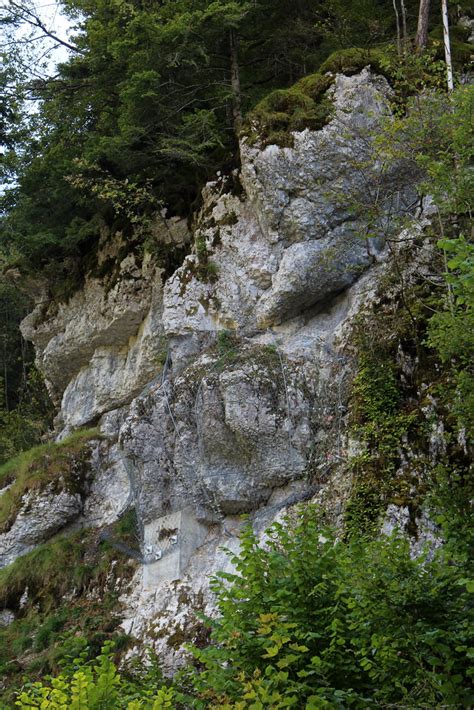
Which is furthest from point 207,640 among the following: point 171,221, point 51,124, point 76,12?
point 76,12

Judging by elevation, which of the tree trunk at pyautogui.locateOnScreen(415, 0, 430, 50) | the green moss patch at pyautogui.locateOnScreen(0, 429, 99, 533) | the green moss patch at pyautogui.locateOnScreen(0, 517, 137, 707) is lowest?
the green moss patch at pyautogui.locateOnScreen(0, 517, 137, 707)

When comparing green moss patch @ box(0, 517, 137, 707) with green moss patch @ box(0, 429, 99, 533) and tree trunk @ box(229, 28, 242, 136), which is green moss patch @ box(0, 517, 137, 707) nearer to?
green moss patch @ box(0, 429, 99, 533)

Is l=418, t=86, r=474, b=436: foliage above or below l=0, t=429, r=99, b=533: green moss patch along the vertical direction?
above

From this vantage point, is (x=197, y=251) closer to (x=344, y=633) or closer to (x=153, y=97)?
(x=153, y=97)

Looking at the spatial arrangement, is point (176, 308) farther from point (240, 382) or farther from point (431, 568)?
point (431, 568)

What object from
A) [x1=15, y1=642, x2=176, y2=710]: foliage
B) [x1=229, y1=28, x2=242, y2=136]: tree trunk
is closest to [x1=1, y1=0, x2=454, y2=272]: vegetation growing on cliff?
[x1=229, y1=28, x2=242, y2=136]: tree trunk

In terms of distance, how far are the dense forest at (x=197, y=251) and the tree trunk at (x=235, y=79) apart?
0.07 metres

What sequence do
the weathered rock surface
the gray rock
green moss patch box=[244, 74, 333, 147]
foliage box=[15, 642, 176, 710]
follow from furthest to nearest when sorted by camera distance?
1. the weathered rock surface
2. green moss patch box=[244, 74, 333, 147]
3. the gray rock
4. foliage box=[15, 642, 176, 710]

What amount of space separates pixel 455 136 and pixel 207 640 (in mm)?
6835

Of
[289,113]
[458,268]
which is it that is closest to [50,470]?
[289,113]

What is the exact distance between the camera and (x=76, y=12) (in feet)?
52.5

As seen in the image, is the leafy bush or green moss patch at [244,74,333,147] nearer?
the leafy bush

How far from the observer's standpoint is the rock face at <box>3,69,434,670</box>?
33.3ft

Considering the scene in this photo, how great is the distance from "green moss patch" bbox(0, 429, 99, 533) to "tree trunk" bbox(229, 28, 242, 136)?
6729 millimetres
